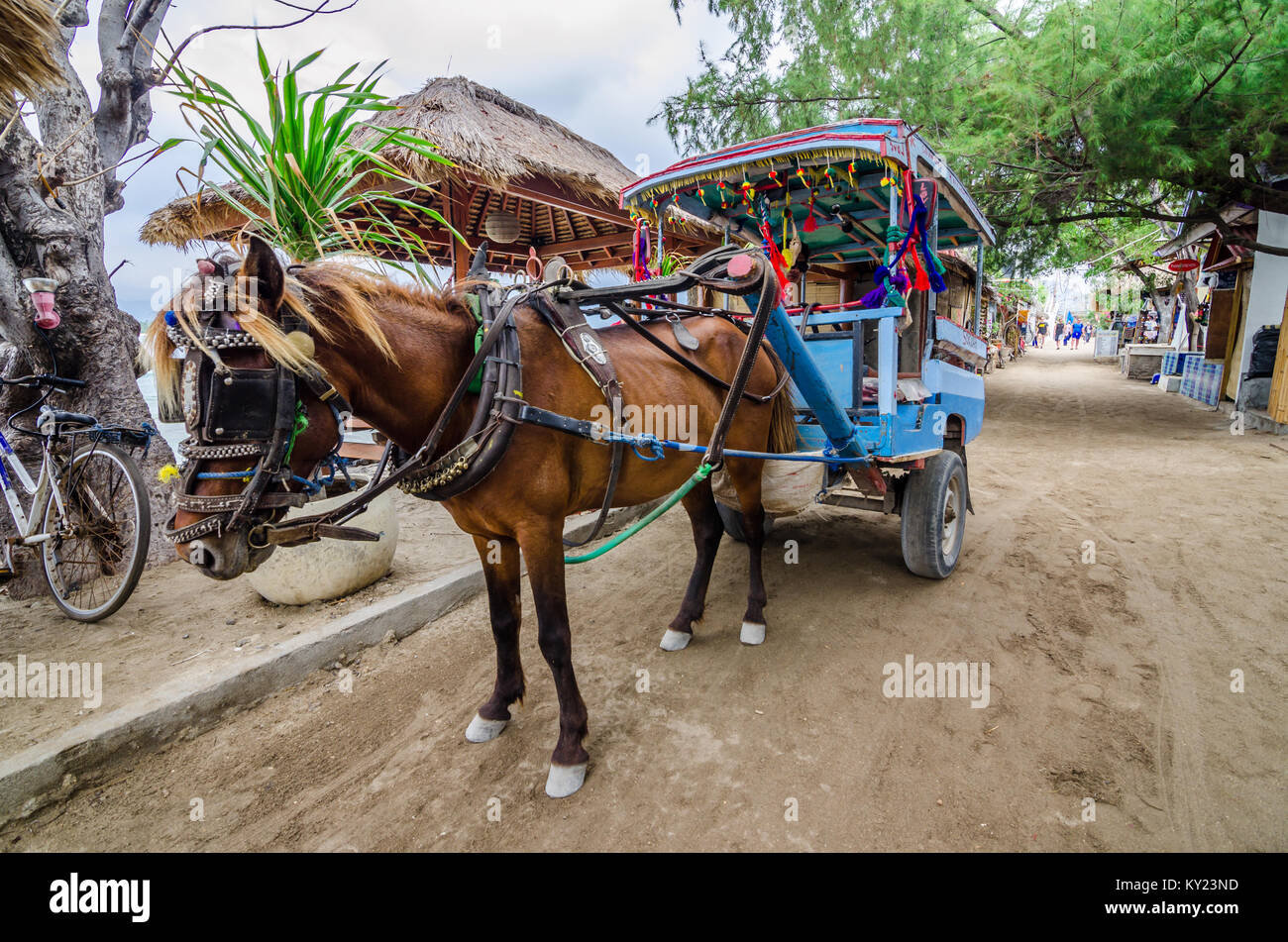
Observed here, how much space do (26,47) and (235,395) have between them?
104 inches

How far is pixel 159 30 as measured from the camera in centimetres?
430

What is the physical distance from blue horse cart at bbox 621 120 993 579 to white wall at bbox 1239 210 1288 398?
8249mm

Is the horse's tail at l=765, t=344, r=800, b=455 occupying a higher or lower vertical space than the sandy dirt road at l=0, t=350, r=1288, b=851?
higher

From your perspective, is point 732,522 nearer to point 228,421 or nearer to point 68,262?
point 228,421

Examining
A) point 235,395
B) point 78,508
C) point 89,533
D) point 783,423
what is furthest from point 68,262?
point 783,423

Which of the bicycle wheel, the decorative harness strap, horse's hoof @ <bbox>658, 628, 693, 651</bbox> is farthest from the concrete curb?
the decorative harness strap

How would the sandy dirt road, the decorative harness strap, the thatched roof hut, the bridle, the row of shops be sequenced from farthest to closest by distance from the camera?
the row of shops, the thatched roof hut, the decorative harness strap, the sandy dirt road, the bridle

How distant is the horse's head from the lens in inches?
61.3

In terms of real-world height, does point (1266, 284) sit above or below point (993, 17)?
below

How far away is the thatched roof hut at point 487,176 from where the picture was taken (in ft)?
17.3

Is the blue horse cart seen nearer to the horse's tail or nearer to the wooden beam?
the horse's tail

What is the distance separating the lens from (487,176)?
523 cm

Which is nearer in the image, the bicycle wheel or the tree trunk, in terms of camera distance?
the bicycle wheel

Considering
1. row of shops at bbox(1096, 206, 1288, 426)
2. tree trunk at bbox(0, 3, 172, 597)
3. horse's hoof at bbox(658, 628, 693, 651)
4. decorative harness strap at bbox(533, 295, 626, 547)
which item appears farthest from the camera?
row of shops at bbox(1096, 206, 1288, 426)
